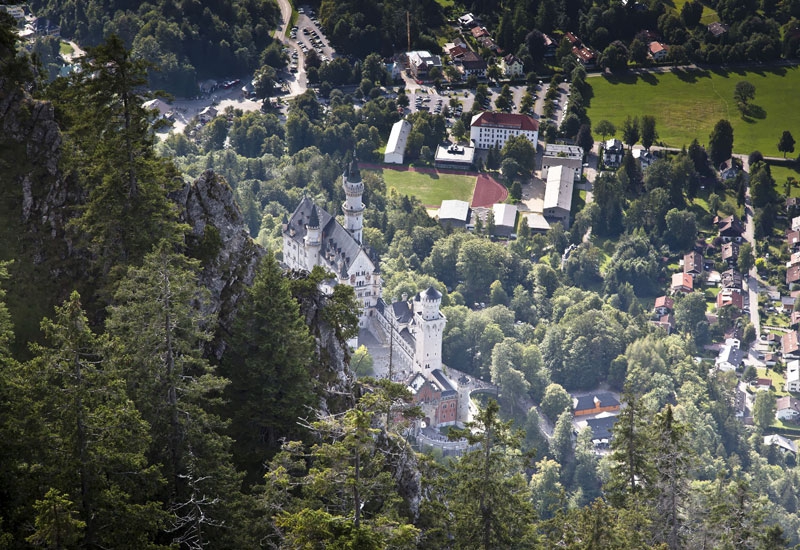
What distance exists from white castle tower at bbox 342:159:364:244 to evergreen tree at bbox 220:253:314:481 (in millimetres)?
85736

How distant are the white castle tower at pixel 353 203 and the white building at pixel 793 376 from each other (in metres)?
55.0

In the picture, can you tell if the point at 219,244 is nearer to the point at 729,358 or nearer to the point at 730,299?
the point at 729,358

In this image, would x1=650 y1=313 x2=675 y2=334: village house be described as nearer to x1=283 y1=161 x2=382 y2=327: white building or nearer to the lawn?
the lawn

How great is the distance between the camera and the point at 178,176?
6150 centimetres

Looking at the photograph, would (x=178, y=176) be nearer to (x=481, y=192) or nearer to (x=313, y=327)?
(x=313, y=327)

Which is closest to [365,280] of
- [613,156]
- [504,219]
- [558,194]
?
[504,219]

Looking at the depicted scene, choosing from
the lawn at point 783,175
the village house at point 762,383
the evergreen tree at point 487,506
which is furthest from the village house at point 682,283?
the evergreen tree at point 487,506

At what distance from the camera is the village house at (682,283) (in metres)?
172

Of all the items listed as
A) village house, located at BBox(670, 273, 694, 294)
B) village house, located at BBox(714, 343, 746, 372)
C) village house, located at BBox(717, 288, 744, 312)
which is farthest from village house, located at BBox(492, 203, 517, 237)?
village house, located at BBox(714, 343, 746, 372)

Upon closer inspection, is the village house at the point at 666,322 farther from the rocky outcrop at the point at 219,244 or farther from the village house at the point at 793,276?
the rocky outcrop at the point at 219,244

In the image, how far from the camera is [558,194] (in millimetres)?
186000

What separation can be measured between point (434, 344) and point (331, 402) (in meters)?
76.3

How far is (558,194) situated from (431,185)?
64.3 feet

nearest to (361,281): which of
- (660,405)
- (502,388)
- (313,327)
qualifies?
(502,388)
